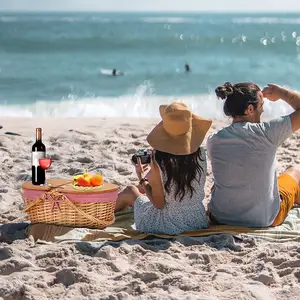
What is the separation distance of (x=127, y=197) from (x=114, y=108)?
7865 millimetres

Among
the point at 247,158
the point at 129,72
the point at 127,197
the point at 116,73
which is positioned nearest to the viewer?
the point at 247,158

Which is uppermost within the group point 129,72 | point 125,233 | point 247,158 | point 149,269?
point 129,72

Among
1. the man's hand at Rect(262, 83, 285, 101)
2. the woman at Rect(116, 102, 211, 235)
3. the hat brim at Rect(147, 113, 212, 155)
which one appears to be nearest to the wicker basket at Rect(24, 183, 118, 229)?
the woman at Rect(116, 102, 211, 235)

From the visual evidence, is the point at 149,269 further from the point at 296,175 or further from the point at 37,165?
the point at 296,175

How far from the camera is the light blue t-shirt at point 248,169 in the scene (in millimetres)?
4957

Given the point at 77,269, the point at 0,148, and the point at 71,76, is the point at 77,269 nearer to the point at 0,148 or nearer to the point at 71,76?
the point at 0,148

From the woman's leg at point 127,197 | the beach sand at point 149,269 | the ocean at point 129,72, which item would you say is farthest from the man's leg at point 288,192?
the ocean at point 129,72

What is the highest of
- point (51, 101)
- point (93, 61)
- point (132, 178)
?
point (93, 61)

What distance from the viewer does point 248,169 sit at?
501 centimetres

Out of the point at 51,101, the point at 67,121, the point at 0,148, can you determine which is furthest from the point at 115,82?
the point at 0,148

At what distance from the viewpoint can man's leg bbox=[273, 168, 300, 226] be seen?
5.22 metres

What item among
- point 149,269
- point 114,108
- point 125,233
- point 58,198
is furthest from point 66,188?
point 114,108

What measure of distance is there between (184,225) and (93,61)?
19840mm

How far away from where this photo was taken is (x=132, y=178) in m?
6.46
